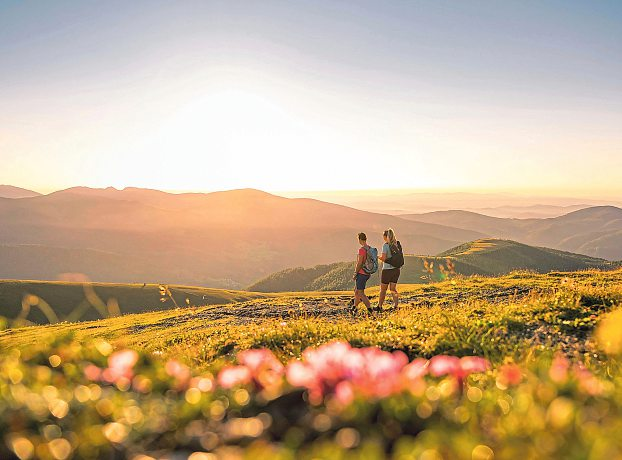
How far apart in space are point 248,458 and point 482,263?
10757cm

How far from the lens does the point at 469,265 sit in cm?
9988

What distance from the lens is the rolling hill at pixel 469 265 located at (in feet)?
322

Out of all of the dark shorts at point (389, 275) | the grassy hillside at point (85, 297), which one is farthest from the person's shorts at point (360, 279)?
the grassy hillside at point (85, 297)

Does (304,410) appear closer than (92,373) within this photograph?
Yes

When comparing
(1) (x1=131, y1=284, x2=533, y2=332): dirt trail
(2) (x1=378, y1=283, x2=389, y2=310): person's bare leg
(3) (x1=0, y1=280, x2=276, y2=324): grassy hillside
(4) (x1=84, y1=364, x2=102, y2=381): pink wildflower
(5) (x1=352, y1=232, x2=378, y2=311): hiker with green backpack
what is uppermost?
(4) (x1=84, y1=364, x2=102, y2=381): pink wildflower

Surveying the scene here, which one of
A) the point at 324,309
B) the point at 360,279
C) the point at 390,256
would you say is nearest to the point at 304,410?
the point at 390,256

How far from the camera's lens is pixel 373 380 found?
3768mm

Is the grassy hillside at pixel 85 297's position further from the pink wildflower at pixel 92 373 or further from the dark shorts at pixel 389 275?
the pink wildflower at pixel 92 373

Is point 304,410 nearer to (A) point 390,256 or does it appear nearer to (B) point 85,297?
(A) point 390,256

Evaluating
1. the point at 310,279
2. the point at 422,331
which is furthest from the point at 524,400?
the point at 310,279

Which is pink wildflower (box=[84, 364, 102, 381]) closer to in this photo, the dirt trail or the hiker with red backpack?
the hiker with red backpack

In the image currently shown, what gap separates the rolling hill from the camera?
3868 inches

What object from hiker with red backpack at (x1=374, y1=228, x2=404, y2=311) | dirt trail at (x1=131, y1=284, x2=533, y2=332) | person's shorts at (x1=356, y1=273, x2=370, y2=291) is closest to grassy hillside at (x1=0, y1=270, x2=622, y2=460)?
hiker with red backpack at (x1=374, y1=228, x2=404, y2=311)

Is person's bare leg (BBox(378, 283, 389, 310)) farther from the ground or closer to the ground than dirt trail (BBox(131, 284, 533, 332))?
farther from the ground
